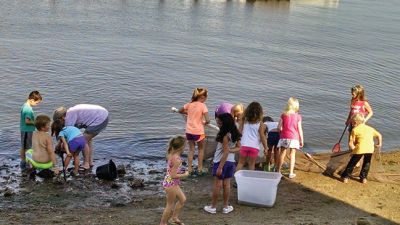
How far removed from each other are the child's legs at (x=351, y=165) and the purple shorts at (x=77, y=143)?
16.1ft

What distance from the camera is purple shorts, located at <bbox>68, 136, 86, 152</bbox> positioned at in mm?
10531

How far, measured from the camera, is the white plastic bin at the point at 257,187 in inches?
356

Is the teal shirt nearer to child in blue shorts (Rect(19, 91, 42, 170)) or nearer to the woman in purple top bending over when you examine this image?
child in blue shorts (Rect(19, 91, 42, 170))

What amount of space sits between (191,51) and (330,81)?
756 cm

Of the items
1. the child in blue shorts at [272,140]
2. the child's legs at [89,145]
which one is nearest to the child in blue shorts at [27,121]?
the child's legs at [89,145]

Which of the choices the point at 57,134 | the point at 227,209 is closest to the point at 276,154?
the point at 227,209

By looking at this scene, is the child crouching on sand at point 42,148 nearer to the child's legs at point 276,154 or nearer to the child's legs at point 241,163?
the child's legs at point 241,163

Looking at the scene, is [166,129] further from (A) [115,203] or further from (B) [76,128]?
(A) [115,203]

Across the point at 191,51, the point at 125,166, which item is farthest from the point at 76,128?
the point at 191,51

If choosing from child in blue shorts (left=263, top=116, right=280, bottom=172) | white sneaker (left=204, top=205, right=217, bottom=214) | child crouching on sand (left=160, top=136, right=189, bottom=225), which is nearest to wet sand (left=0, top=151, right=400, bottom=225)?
white sneaker (left=204, top=205, right=217, bottom=214)

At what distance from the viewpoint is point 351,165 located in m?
10.8

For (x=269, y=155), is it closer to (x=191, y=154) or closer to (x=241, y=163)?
(x=241, y=163)

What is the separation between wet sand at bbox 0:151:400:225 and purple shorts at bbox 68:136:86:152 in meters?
0.58

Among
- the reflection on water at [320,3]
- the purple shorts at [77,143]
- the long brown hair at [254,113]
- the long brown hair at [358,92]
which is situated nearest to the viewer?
the long brown hair at [254,113]
